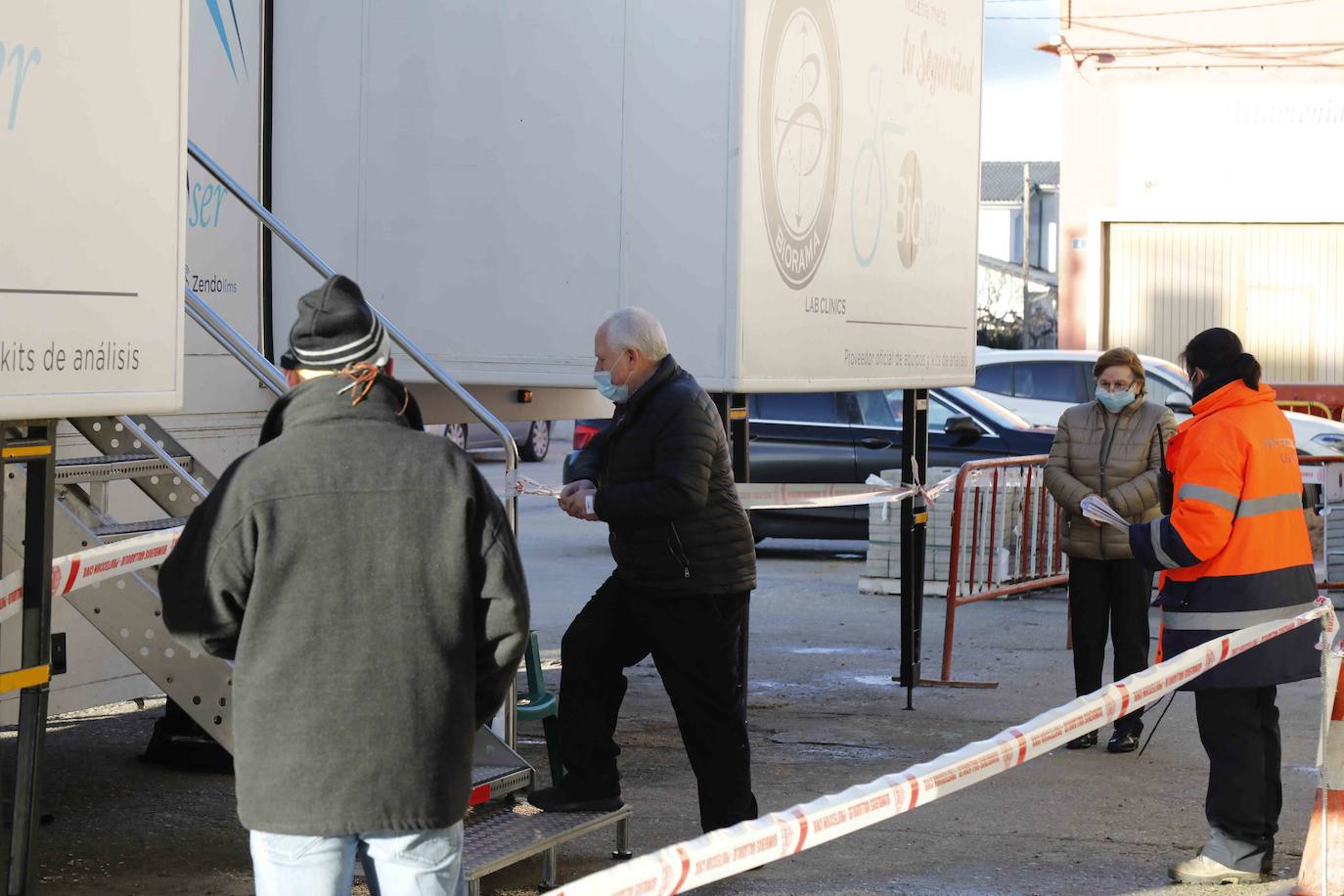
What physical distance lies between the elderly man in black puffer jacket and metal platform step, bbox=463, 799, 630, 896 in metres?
0.07

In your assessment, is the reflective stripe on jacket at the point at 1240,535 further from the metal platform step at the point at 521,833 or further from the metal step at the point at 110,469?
the metal step at the point at 110,469

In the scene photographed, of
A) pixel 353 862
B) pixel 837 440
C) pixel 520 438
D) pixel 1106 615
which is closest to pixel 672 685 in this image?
pixel 353 862

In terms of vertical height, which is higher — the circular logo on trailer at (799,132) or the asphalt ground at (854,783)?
the circular logo on trailer at (799,132)

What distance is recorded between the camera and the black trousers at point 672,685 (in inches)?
225

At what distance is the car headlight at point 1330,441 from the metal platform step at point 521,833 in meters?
10.1

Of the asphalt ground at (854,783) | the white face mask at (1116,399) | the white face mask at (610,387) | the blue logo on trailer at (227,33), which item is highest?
the blue logo on trailer at (227,33)

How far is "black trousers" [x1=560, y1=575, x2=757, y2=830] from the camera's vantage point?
5.72 m

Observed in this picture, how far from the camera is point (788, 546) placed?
16484 mm

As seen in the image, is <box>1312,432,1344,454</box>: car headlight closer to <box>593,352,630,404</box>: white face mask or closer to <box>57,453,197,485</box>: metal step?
<box>593,352,630,404</box>: white face mask

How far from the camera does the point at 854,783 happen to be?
23.8 feet

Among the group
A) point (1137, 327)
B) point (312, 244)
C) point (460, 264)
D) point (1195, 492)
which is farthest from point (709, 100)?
point (1137, 327)

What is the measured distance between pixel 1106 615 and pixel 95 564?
491 cm

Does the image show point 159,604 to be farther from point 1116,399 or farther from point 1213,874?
point 1116,399

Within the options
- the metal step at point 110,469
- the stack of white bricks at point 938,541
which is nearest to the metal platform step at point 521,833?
the metal step at point 110,469
